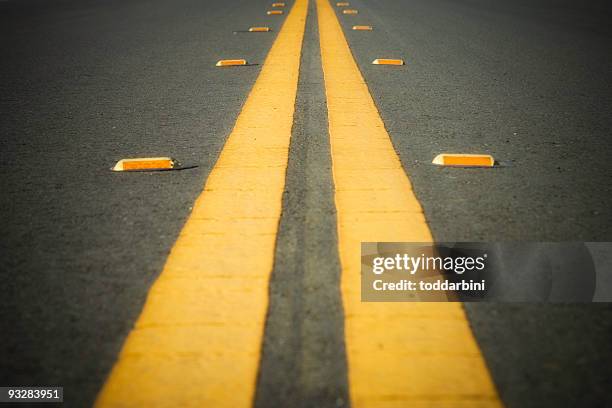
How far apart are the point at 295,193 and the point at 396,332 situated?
0.94 meters

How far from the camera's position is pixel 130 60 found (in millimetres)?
5219

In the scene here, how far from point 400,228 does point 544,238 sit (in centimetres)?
55

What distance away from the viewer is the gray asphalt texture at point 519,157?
3.81 ft

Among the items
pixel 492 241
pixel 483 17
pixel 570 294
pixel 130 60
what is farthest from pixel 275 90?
pixel 483 17

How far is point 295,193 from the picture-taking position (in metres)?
2.04

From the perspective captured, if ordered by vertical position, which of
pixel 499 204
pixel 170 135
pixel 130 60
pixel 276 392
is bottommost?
pixel 276 392

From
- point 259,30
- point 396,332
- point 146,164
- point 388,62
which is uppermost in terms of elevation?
point 259,30

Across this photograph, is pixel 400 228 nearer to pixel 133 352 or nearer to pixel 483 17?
pixel 133 352

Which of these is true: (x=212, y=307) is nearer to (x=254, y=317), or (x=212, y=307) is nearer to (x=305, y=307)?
(x=254, y=317)

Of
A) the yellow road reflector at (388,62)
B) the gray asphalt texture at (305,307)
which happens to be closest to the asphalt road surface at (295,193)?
the gray asphalt texture at (305,307)

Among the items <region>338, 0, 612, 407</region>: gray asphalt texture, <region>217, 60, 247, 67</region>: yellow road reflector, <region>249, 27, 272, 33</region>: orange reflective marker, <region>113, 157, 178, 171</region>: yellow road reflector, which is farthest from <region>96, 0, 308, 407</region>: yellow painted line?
<region>249, 27, 272, 33</region>: orange reflective marker

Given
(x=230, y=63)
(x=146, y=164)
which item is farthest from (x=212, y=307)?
(x=230, y=63)

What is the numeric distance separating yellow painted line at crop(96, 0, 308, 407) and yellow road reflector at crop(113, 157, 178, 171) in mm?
259

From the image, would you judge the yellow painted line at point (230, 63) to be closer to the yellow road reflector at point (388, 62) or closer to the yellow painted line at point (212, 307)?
the yellow road reflector at point (388, 62)
